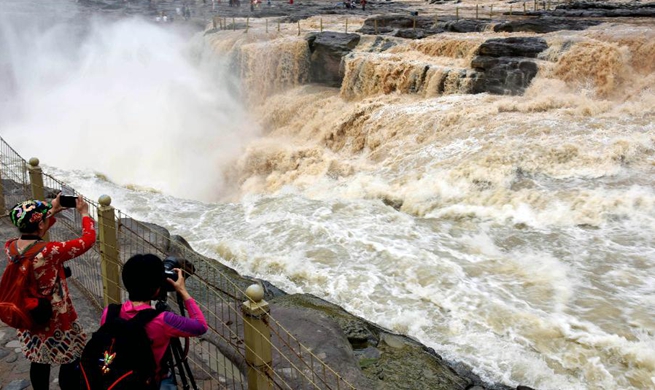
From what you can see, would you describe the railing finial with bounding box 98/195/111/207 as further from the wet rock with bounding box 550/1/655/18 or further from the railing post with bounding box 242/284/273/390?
the wet rock with bounding box 550/1/655/18

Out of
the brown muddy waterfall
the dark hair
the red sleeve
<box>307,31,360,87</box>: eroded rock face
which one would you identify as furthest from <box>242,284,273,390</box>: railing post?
<box>307,31,360,87</box>: eroded rock face

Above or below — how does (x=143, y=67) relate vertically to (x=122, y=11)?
below

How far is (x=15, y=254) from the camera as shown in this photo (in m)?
2.77

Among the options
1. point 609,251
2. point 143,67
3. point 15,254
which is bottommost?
point 609,251

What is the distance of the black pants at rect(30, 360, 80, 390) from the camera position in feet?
8.73

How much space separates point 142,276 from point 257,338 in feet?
2.55

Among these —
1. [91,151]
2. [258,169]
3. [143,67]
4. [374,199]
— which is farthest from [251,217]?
[143,67]

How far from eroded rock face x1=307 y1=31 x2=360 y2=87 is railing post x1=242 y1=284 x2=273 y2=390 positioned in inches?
578

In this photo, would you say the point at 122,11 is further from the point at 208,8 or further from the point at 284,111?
the point at 284,111

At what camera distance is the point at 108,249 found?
393cm

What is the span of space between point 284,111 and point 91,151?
5.82 metres

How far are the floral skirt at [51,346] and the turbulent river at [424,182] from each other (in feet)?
12.3

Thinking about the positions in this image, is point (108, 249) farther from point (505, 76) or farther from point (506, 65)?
point (506, 65)

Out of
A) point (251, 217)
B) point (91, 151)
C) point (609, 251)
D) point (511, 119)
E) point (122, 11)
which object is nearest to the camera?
point (609, 251)
